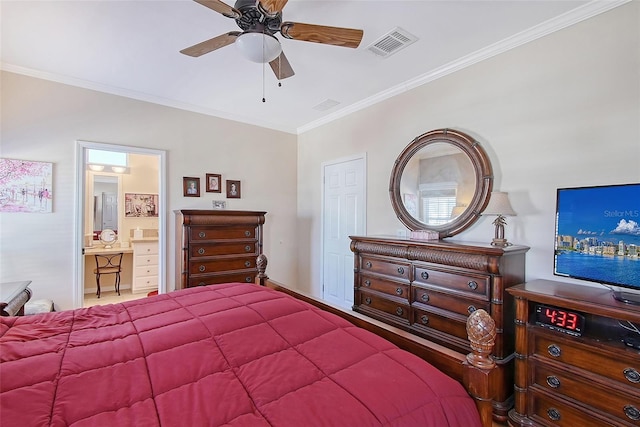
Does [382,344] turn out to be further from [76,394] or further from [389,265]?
[389,265]

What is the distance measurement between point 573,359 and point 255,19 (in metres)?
2.79

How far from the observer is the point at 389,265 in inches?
108

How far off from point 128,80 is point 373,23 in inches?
106

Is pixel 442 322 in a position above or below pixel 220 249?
below

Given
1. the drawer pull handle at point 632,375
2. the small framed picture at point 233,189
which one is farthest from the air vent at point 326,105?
the drawer pull handle at point 632,375

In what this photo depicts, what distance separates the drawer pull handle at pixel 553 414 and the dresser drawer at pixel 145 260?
5.63 meters

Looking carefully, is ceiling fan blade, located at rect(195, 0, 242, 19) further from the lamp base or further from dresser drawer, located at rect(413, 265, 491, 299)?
the lamp base

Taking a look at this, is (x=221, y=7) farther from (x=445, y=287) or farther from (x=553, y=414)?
(x=553, y=414)

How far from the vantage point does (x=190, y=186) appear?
12.8 feet

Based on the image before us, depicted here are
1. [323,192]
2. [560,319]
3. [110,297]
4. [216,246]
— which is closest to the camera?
[560,319]

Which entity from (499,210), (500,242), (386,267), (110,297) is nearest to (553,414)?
(500,242)

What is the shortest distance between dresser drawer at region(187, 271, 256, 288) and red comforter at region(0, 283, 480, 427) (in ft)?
5.91

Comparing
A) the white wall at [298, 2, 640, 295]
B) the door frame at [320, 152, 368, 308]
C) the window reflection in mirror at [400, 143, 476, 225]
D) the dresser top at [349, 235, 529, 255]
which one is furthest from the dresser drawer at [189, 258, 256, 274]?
the white wall at [298, 2, 640, 295]

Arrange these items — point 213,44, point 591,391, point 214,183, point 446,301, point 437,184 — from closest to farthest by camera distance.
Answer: point 591,391 < point 213,44 < point 446,301 < point 437,184 < point 214,183
